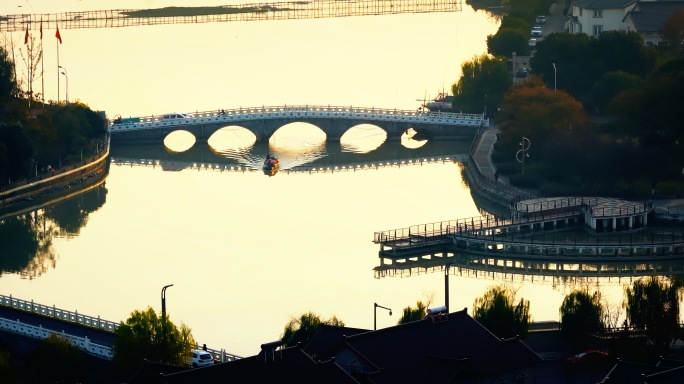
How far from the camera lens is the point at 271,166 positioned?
67.6 m

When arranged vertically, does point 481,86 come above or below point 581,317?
above

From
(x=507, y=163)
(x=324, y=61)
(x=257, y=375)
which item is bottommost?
(x=257, y=375)

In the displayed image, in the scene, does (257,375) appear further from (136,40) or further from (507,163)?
(136,40)

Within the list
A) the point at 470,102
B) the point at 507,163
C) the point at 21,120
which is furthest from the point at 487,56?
the point at 21,120

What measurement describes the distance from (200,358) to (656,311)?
9.32 meters

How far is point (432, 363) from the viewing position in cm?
3506

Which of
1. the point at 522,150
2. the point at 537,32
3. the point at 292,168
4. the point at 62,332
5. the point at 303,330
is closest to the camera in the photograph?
the point at 303,330

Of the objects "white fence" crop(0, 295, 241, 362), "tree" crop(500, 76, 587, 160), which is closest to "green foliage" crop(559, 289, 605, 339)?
"white fence" crop(0, 295, 241, 362)

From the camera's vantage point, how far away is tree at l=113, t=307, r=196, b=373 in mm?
39125

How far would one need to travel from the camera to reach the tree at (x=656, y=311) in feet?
135

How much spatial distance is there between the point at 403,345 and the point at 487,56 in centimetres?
4243

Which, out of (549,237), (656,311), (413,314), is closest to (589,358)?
(656,311)

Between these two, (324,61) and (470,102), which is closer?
(470,102)

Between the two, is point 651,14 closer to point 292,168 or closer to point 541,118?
point 541,118
